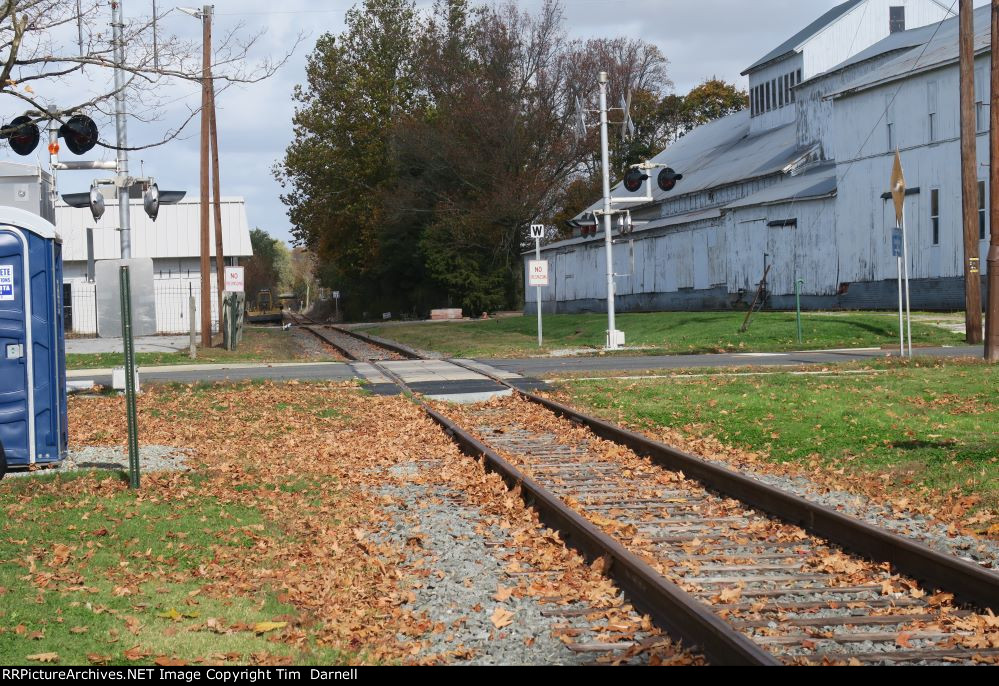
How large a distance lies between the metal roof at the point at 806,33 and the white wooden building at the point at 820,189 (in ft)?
0.52

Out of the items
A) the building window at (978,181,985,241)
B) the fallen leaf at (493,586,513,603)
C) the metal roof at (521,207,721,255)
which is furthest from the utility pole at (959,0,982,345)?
the metal roof at (521,207,721,255)

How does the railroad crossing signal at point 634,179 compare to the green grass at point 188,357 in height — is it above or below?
above

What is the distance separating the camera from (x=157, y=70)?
54.9 feet

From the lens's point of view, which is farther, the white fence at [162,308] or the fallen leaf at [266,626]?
the white fence at [162,308]

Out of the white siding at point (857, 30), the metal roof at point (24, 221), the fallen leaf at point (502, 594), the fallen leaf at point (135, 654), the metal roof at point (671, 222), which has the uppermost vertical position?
the white siding at point (857, 30)

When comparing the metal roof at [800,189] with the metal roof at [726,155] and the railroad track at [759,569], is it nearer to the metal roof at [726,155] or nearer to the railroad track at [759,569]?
the metal roof at [726,155]

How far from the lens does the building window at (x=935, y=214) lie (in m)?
40.8

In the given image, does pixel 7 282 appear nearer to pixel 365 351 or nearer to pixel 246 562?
pixel 246 562

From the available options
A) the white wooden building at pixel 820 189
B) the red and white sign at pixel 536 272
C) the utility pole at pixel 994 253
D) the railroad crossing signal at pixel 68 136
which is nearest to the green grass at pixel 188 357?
the red and white sign at pixel 536 272

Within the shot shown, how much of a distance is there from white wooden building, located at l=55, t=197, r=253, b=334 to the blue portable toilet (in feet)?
149

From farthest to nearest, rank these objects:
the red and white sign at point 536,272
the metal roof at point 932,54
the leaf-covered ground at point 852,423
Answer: the metal roof at point 932,54 → the red and white sign at point 536,272 → the leaf-covered ground at point 852,423

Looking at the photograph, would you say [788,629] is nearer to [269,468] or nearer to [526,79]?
[269,468]

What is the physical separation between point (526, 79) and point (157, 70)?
64.1m

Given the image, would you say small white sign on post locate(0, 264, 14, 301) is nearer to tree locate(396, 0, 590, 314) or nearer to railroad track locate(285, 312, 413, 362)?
railroad track locate(285, 312, 413, 362)
